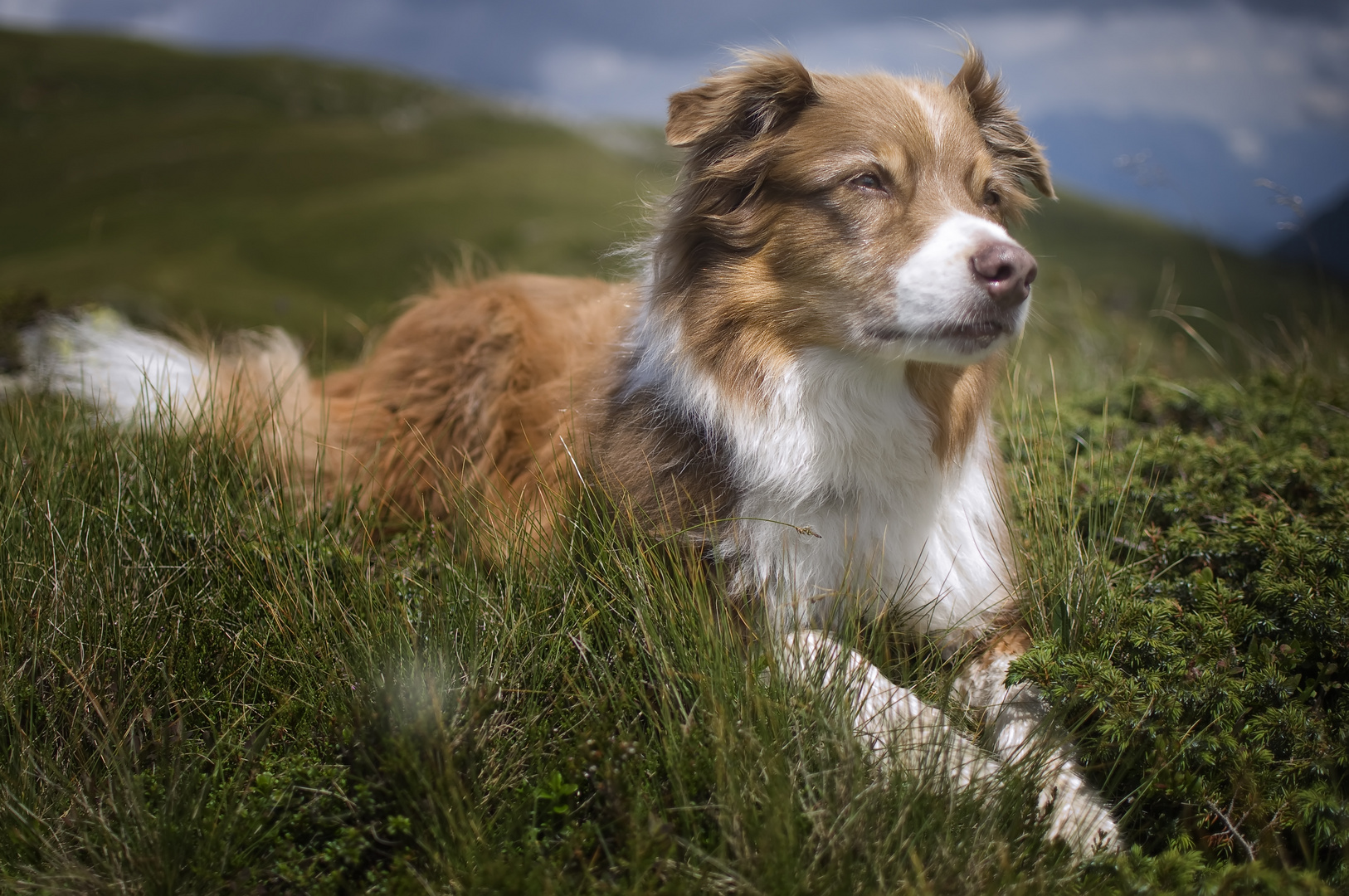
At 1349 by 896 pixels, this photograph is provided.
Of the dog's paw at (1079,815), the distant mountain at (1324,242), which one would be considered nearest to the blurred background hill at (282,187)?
the distant mountain at (1324,242)

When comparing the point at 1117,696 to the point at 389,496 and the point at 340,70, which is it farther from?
the point at 340,70

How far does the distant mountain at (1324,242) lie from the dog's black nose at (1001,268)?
346cm

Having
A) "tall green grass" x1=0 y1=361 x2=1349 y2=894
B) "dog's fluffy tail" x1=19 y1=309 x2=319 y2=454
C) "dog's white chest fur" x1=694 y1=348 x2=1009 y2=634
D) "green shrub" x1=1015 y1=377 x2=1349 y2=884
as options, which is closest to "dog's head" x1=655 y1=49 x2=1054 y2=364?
"dog's white chest fur" x1=694 y1=348 x2=1009 y2=634

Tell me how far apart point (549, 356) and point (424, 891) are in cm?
262

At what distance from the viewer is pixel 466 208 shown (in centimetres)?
6906

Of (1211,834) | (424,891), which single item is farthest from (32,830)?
(1211,834)

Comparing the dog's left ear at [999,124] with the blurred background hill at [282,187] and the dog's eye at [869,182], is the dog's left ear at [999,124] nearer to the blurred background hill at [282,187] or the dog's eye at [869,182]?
the dog's eye at [869,182]

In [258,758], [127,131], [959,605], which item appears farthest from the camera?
[127,131]

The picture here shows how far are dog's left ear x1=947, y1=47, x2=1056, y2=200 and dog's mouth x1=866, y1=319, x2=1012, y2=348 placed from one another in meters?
1.17

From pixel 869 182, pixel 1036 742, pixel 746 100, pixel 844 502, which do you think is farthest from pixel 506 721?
pixel 746 100

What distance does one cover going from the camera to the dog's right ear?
3.17m

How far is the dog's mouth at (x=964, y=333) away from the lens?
2.78 metres

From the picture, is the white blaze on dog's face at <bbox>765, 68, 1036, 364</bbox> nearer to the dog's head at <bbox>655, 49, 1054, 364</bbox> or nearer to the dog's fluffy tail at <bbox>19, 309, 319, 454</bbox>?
the dog's head at <bbox>655, 49, 1054, 364</bbox>

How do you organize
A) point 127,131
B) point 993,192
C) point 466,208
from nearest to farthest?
point 993,192, point 466,208, point 127,131
